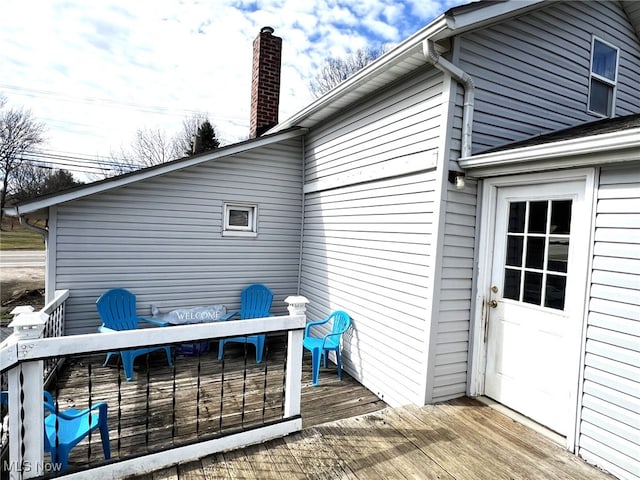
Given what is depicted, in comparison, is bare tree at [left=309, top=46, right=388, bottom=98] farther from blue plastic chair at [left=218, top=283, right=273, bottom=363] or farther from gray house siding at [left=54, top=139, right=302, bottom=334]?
blue plastic chair at [left=218, top=283, right=273, bottom=363]

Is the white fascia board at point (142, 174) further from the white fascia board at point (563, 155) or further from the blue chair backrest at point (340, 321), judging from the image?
the white fascia board at point (563, 155)

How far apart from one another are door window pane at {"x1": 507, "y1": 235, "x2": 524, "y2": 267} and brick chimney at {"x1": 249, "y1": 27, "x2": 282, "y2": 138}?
19.7 feet

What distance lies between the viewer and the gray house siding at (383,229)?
357cm

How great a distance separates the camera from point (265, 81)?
7.61 m

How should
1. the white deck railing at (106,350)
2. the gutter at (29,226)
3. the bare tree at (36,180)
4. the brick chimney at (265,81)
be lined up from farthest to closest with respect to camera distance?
the bare tree at (36,180), the brick chimney at (265,81), the gutter at (29,226), the white deck railing at (106,350)

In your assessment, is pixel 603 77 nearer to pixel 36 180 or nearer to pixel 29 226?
pixel 29 226

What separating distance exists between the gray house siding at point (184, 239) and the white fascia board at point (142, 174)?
0.29 m

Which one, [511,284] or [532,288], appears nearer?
[532,288]

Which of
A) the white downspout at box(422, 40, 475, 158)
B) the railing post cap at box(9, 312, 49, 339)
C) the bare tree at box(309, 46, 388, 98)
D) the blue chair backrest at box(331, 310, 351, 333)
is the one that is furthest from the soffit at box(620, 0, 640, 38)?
the bare tree at box(309, 46, 388, 98)

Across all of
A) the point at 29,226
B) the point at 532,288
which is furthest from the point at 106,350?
the point at 29,226

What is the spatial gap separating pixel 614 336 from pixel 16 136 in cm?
3060

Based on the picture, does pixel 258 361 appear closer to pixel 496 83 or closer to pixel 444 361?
pixel 444 361

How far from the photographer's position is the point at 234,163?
604 cm

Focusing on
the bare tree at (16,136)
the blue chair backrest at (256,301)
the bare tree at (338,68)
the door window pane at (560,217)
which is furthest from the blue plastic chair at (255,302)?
the bare tree at (16,136)
